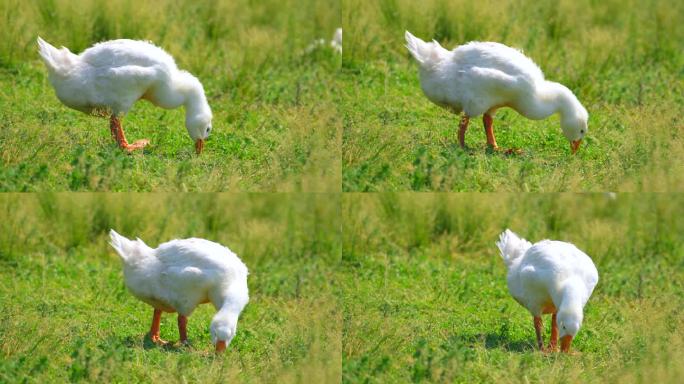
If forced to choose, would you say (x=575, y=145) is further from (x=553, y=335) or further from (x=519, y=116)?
(x=553, y=335)

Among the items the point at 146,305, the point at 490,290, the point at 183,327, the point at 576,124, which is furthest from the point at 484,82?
the point at 146,305

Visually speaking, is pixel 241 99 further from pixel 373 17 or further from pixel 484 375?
pixel 484 375

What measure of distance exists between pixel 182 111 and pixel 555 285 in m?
4.43

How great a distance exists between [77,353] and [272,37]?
232 inches

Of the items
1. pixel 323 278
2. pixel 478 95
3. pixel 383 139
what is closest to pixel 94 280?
pixel 323 278

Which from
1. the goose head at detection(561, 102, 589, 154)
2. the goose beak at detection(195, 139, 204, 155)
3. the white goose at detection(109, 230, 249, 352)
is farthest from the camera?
the goose beak at detection(195, 139, 204, 155)

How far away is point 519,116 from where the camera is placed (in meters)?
14.6

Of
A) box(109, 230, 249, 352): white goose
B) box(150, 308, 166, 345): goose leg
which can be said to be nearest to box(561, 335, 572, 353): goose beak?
box(109, 230, 249, 352): white goose

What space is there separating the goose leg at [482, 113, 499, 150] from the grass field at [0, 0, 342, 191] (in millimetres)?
1355

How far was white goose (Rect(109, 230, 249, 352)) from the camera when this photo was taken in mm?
11953

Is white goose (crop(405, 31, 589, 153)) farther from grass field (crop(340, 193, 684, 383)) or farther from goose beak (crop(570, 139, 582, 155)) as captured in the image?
grass field (crop(340, 193, 684, 383))

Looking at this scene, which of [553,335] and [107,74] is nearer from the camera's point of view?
[553,335]

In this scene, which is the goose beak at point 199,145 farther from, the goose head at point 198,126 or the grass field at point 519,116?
the grass field at point 519,116

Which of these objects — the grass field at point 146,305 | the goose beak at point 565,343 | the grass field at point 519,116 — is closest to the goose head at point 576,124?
the grass field at point 519,116
